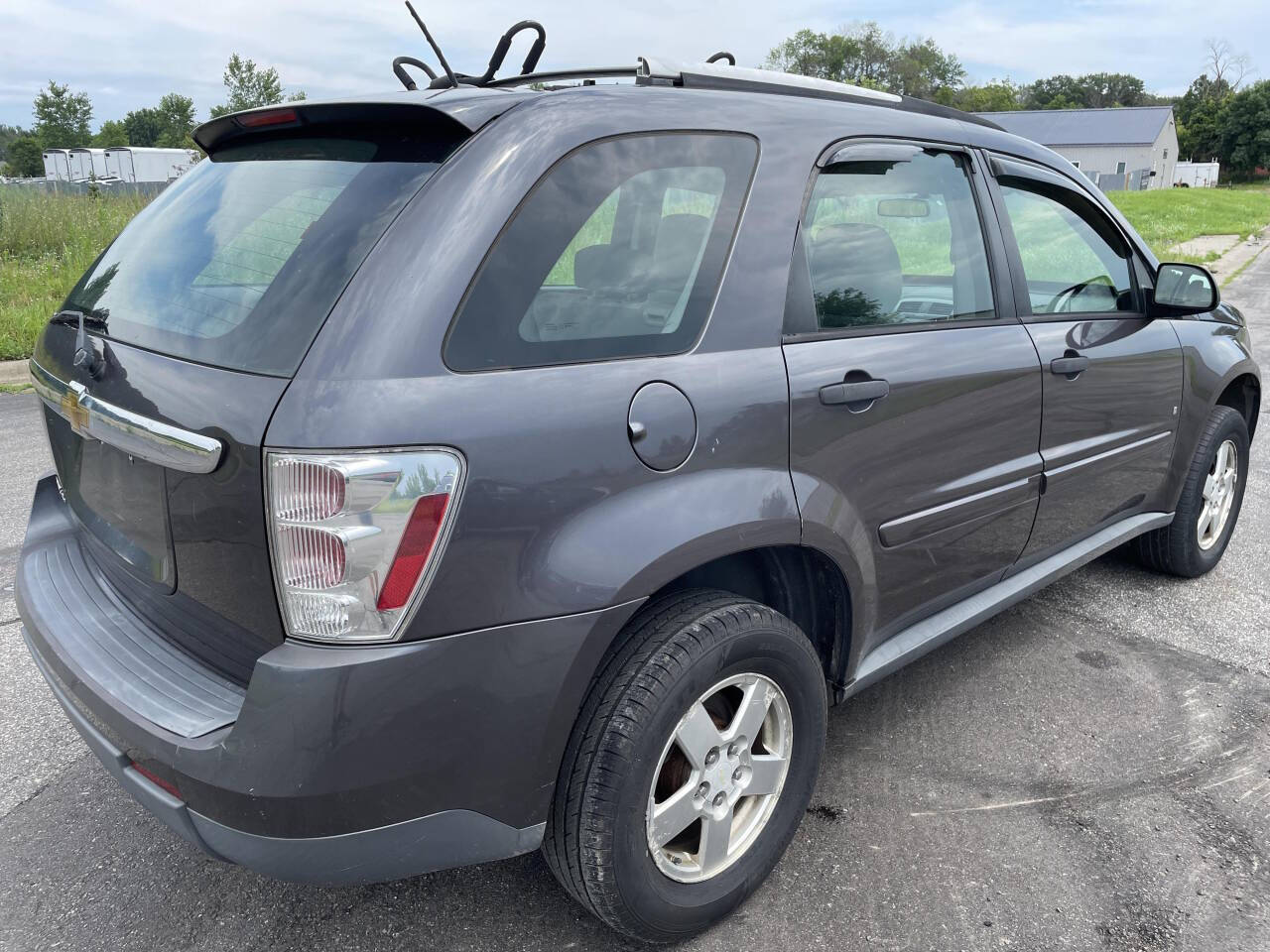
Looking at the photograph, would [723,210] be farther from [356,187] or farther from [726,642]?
[726,642]

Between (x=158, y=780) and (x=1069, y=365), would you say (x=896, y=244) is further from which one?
(x=158, y=780)

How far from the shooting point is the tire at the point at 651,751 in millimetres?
1905

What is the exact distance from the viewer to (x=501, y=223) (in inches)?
72.1

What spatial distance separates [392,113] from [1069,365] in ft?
7.21

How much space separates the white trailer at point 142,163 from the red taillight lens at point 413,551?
164 ft

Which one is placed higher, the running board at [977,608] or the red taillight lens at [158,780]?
the red taillight lens at [158,780]

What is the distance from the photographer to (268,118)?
2.23 m

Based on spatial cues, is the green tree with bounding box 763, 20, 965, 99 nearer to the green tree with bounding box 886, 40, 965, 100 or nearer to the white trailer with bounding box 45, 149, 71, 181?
the green tree with bounding box 886, 40, 965, 100

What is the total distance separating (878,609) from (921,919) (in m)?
0.75

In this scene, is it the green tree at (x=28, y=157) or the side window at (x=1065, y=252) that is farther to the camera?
the green tree at (x=28, y=157)

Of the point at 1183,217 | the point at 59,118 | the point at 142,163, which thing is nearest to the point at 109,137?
the point at 59,118

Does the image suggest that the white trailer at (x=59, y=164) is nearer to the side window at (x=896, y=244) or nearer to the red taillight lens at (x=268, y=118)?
the red taillight lens at (x=268, y=118)

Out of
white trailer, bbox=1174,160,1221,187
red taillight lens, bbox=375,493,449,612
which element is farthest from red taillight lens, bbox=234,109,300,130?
white trailer, bbox=1174,160,1221,187

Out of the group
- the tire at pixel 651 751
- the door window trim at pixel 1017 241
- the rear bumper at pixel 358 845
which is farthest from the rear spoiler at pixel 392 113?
the door window trim at pixel 1017 241
